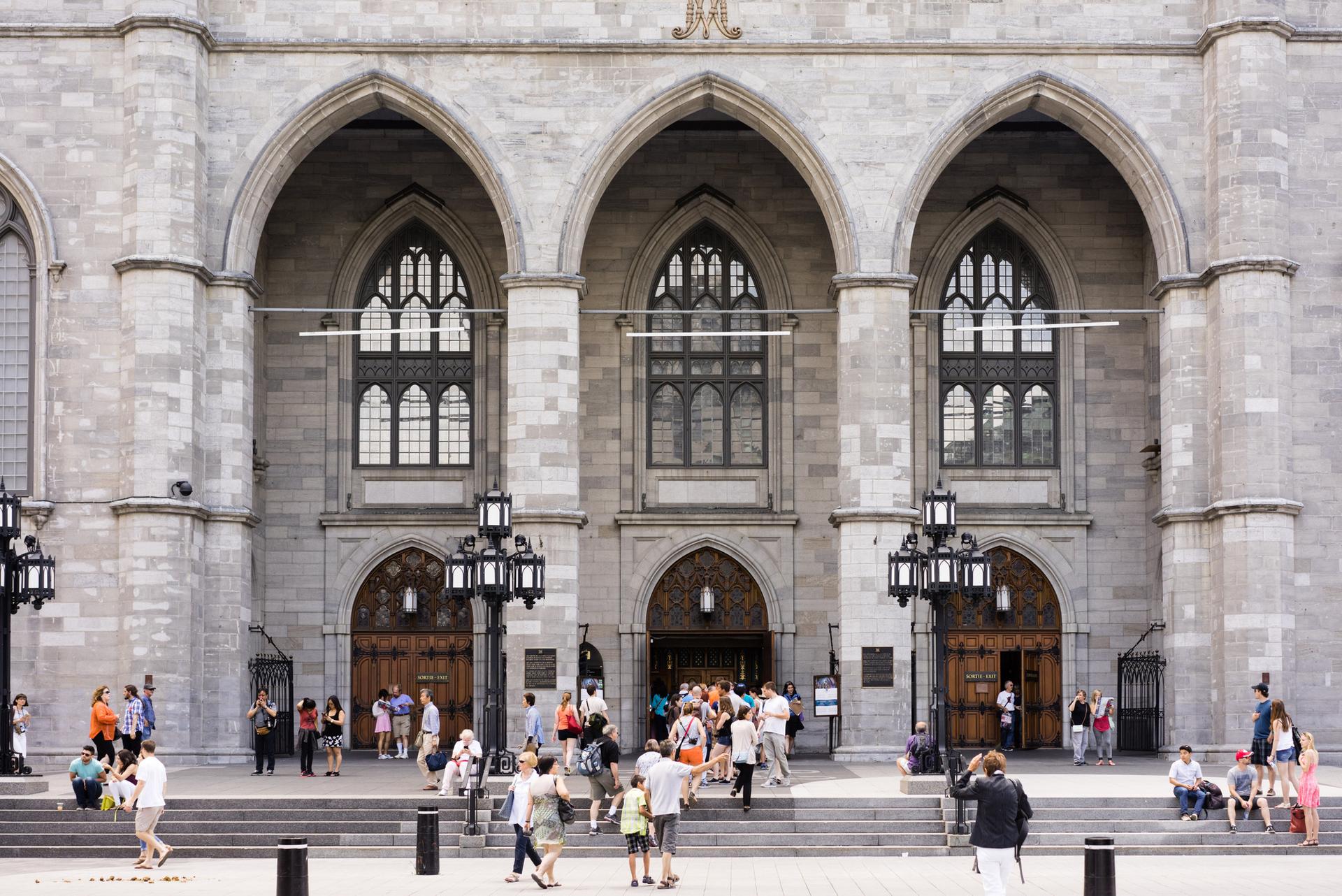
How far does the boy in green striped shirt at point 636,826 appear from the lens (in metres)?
20.6

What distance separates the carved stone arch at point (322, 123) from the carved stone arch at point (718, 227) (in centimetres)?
461

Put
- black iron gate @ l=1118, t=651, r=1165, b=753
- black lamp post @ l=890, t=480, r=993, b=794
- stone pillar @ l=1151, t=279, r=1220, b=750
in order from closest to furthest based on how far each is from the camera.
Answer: black lamp post @ l=890, t=480, r=993, b=794 < stone pillar @ l=1151, t=279, r=1220, b=750 < black iron gate @ l=1118, t=651, r=1165, b=753

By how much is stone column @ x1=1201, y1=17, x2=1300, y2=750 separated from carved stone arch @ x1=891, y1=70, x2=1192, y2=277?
2.26ft

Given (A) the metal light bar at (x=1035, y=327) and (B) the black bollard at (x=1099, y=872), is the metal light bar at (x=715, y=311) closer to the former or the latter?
(A) the metal light bar at (x=1035, y=327)

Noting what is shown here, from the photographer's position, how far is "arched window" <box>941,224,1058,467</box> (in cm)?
3662

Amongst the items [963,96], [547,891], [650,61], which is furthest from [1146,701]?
[547,891]

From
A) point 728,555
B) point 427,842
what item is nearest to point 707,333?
point 728,555

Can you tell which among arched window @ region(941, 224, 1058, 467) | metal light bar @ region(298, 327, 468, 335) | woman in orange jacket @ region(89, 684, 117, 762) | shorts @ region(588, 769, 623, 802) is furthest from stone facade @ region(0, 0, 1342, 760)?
shorts @ region(588, 769, 623, 802)

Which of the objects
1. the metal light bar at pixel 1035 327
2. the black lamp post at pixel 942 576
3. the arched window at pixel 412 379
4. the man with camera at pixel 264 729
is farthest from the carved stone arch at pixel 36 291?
the metal light bar at pixel 1035 327

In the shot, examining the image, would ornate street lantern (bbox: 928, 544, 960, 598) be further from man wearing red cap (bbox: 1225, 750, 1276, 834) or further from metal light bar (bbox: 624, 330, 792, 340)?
metal light bar (bbox: 624, 330, 792, 340)

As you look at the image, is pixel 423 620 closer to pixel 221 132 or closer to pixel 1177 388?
pixel 221 132

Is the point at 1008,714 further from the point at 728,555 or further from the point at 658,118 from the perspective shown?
the point at 658,118

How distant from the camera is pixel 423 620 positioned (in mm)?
36094

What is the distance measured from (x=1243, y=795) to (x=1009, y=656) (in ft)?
38.7
